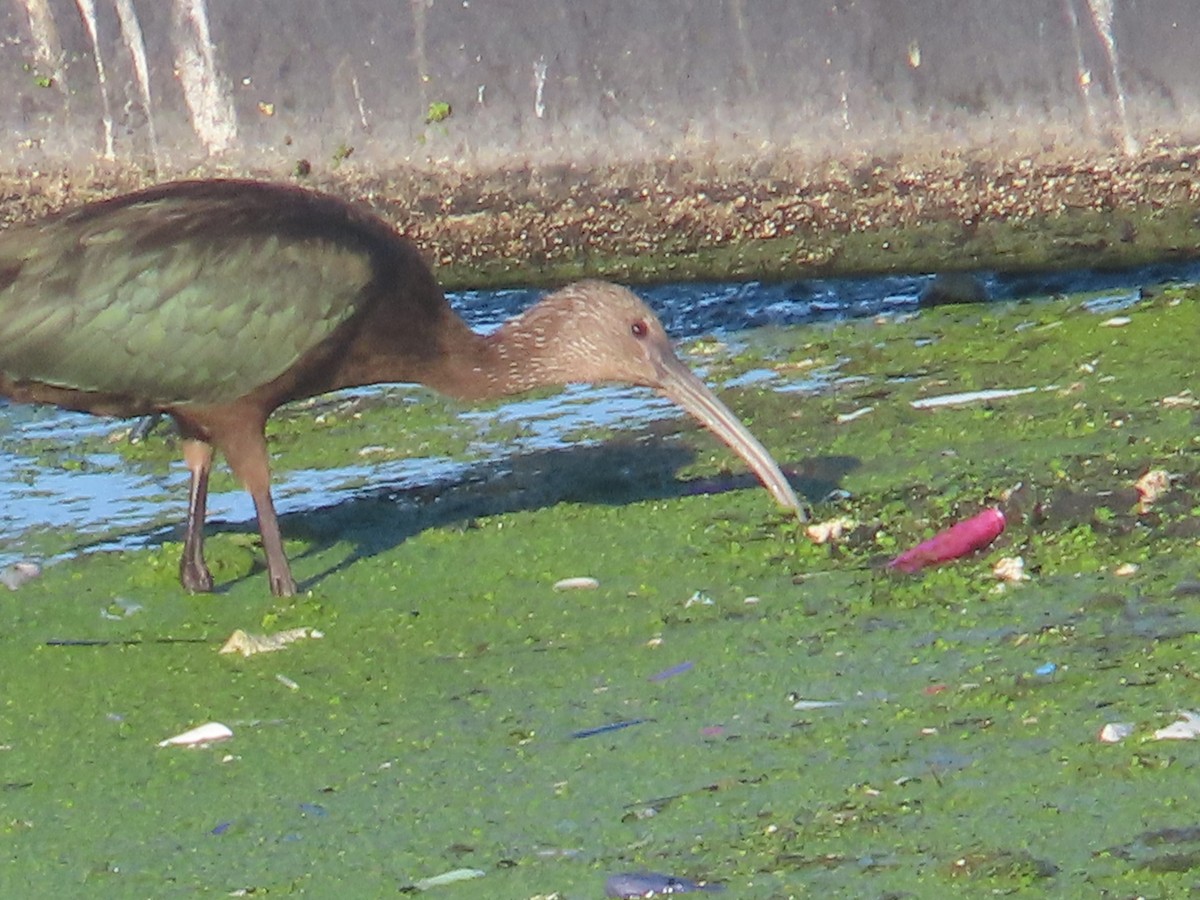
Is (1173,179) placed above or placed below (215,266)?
below

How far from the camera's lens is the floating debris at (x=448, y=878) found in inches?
155

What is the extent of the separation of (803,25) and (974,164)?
0.84m

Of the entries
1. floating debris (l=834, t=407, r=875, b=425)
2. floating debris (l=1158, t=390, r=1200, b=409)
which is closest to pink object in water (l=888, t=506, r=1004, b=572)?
floating debris (l=1158, t=390, r=1200, b=409)

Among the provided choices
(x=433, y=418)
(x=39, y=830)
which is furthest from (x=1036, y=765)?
(x=433, y=418)

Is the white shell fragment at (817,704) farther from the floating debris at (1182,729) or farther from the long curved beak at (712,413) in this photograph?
the long curved beak at (712,413)

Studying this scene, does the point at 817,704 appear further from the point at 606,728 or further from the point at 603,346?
the point at 603,346

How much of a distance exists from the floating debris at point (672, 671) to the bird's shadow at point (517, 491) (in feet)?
4.72

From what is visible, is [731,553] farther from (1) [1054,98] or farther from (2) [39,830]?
(1) [1054,98]

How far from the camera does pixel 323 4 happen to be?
8781 mm

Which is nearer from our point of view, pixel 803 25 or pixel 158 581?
pixel 158 581

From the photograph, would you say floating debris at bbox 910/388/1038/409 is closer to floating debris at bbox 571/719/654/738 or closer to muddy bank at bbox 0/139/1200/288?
muddy bank at bbox 0/139/1200/288

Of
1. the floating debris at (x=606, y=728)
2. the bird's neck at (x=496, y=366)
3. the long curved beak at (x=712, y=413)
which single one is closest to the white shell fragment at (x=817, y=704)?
the floating debris at (x=606, y=728)

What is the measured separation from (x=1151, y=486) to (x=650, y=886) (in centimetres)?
256

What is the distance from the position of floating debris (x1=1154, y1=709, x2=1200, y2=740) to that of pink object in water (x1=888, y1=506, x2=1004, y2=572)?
1362 millimetres
